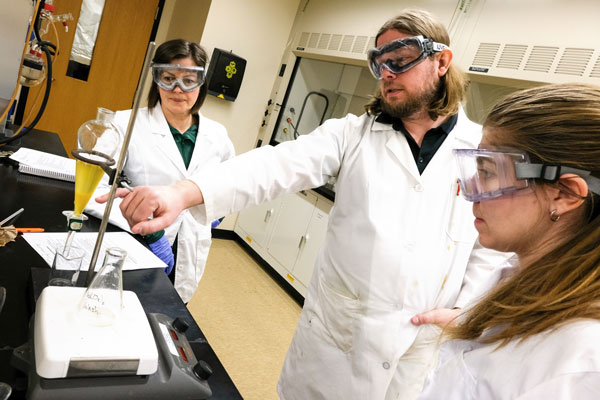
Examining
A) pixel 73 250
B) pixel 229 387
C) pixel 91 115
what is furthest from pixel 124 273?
pixel 91 115

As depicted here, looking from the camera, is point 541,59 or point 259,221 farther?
point 259,221

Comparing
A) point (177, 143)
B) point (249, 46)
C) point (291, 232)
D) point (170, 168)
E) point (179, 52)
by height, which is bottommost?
point (291, 232)

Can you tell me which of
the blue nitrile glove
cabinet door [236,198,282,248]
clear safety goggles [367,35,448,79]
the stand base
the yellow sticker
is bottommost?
cabinet door [236,198,282,248]

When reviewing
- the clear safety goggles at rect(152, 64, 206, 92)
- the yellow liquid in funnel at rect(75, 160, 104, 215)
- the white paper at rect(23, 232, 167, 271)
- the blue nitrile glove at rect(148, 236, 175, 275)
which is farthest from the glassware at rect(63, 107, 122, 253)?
the clear safety goggles at rect(152, 64, 206, 92)

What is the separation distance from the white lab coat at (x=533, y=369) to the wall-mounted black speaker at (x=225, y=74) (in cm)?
351

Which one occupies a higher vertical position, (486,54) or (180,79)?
(486,54)

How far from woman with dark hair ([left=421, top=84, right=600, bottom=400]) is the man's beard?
0.61m

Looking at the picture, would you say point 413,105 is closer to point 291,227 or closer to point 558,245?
point 558,245

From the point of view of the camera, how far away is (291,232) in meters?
3.80

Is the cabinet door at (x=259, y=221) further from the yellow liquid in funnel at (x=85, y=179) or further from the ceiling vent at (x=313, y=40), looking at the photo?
the yellow liquid in funnel at (x=85, y=179)

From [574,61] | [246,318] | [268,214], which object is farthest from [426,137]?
[268,214]

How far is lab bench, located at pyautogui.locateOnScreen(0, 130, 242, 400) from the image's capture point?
0.80 meters

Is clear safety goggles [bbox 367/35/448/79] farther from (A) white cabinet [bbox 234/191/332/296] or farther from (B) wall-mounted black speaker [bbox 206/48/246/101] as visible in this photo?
(B) wall-mounted black speaker [bbox 206/48/246/101]

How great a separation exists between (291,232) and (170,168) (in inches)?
78.7
